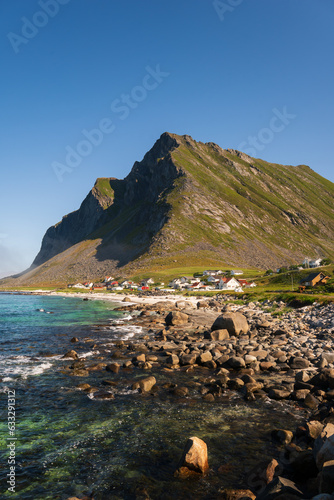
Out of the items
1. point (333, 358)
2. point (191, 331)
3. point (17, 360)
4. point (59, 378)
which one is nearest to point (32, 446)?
point (59, 378)

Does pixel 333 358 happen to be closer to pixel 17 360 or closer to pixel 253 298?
pixel 17 360

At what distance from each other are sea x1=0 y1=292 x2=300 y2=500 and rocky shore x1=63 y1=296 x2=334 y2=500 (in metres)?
0.55

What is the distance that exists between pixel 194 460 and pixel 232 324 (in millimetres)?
26617

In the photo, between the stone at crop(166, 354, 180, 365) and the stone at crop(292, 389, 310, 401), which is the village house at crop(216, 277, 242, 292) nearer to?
the stone at crop(166, 354, 180, 365)

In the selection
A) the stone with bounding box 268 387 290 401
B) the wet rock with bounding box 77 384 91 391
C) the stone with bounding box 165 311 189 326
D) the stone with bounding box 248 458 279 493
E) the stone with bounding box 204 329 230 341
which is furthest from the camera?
the stone with bounding box 165 311 189 326

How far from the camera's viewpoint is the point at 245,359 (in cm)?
2558

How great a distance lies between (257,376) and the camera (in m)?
22.7

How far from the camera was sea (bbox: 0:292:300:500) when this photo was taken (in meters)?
10.9

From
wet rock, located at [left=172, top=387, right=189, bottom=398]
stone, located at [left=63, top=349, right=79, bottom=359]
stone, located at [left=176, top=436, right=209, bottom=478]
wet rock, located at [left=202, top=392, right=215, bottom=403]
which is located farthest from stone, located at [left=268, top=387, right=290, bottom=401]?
stone, located at [left=63, top=349, right=79, bottom=359]

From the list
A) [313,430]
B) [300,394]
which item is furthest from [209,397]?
[313,430]

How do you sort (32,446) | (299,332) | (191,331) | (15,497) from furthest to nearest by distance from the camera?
(191,331) < (299,332) < (32,446) < (15,497)

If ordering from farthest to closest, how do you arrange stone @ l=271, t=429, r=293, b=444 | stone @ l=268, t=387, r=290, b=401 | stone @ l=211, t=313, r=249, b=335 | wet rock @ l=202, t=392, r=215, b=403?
1. stone @ l=211, t=313, r=249, b=335
2. wet rock @ l=202, t=392, r=215, b=403
3. stone @ l=268, t=387, r=290, b=401
4. stone @ l=271, t=429, r=293, b=444

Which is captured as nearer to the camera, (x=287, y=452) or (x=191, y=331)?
(x=287, y=452)

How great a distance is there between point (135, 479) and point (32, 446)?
5.72 metres
